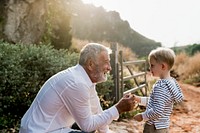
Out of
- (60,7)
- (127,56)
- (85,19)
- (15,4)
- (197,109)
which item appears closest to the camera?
(197,109)

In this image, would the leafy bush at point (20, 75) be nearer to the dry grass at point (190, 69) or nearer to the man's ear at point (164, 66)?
the man's ear at point (164, 66)

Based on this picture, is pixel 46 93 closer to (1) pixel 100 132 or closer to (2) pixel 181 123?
(1) pixel 100 132

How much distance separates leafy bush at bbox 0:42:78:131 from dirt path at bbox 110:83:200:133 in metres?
1.50

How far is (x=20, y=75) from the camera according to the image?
20.4 ft

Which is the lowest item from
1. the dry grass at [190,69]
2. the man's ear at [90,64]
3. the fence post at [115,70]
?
the dry grass at [190,69]

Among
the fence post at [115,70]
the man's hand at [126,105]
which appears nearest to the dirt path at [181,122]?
the fence post at [115,70]

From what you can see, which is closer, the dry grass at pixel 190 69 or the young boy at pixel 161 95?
the young boy at pixel 161 95

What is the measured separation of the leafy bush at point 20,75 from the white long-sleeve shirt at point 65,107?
8.98 ft

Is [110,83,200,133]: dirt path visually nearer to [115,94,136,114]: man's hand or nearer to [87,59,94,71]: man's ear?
[115,94,136,114]: man's hand

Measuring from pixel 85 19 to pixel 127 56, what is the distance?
1489 centimetres

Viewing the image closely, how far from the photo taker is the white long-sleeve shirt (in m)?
3.20

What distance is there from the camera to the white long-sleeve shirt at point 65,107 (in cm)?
320

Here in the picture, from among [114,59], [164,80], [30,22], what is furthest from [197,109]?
[164,80]

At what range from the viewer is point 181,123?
26.3 feet
